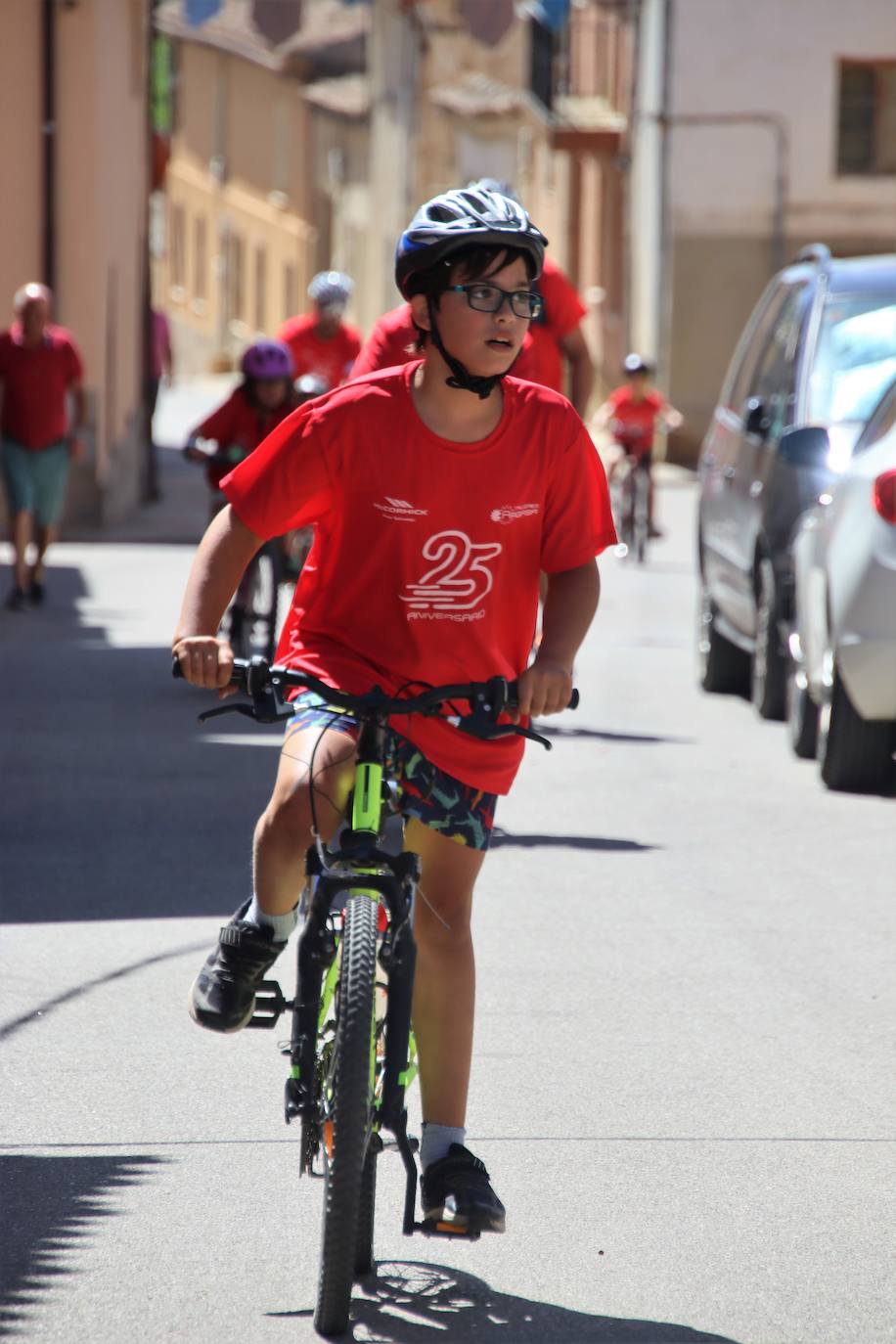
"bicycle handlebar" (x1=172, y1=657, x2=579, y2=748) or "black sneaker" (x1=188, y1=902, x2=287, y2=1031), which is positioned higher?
"bicycle handlebar" (x1=172, y1=657, x2=579, y2=748)

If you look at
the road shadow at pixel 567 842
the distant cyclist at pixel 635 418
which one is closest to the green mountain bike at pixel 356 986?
the road shadow at pixel 567 842

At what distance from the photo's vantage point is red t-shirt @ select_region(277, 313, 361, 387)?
45.5 ft

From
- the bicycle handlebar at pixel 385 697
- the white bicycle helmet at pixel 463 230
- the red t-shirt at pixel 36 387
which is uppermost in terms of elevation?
the white bicycle helmet at pixel 463 230

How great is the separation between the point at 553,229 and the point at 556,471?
150ft

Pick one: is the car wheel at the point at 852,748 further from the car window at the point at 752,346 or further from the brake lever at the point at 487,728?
the brake lever at the point at 487,728

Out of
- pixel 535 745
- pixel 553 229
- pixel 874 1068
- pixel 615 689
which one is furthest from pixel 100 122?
pixel 553 229

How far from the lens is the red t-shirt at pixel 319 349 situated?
13.9 m

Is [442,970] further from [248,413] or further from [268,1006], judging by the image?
[248,413]

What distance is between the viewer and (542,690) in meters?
4.07

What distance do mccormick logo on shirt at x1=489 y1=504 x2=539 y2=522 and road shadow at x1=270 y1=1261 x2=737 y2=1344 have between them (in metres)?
1.28

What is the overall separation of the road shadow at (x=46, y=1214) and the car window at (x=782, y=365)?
264 inches

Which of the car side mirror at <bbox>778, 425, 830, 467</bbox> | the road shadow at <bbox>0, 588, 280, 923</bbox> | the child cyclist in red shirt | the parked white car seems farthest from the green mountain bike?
the car side mirror at <bbox>778, 425, 830, 467</bbox>

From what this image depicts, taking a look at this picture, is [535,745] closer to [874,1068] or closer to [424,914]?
[874,1068]

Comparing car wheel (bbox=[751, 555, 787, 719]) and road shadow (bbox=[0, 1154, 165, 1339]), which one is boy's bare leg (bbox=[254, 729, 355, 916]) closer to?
road shadow (bbox=[0, 1154, 165, 1339])
